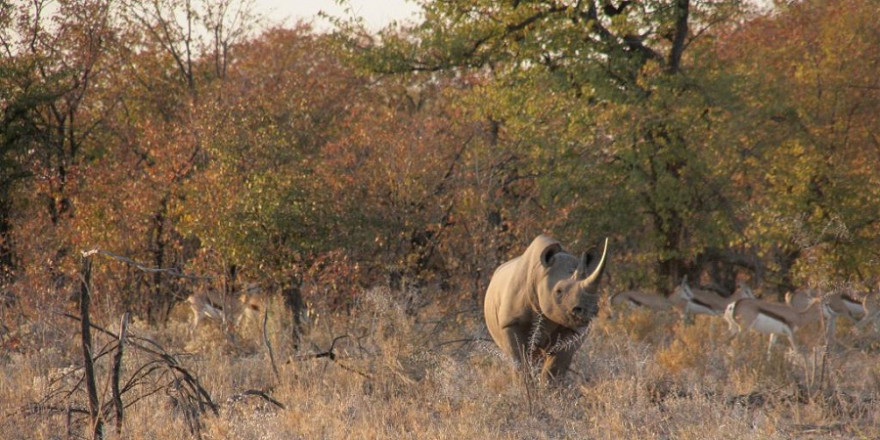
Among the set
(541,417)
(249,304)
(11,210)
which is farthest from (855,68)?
(11,210)

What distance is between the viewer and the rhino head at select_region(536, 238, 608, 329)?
7.39m

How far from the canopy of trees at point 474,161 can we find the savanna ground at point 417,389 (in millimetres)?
1289

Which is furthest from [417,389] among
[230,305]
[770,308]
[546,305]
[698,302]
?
[698,302]

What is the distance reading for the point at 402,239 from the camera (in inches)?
532

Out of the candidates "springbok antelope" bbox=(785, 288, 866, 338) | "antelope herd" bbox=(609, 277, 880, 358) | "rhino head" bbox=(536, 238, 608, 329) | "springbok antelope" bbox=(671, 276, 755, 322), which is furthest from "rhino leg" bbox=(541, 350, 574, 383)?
"springbok antelope" bbox=(785, 288, 866, 338)

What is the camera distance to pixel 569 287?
754cm

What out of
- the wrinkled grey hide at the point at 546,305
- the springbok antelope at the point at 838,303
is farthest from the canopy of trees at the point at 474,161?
the wrinkled grey hide at the point at 546,305

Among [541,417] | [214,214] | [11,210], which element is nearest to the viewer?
[541,417]

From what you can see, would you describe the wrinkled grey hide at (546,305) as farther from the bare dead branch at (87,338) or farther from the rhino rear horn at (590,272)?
the bare dead branch at (87,338)

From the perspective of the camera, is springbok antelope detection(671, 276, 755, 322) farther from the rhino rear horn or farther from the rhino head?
the rhino rear horn

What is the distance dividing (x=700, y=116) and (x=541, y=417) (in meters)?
9.87

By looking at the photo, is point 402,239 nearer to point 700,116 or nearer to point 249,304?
point 249,304

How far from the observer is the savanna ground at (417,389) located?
7.26 metres

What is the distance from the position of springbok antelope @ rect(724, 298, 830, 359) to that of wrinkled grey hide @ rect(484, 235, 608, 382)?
18.7 feet
